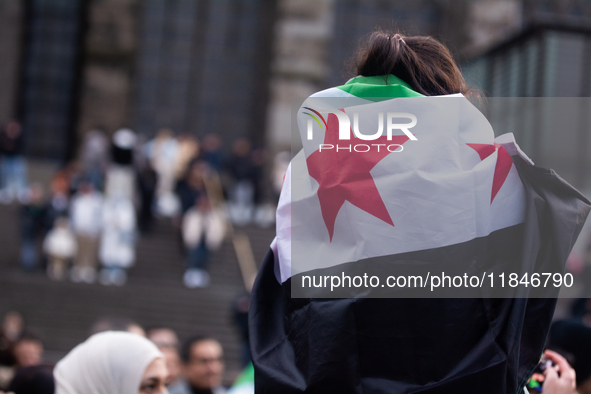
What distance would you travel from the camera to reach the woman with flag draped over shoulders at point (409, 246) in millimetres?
1587

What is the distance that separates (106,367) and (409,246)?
1685 mm

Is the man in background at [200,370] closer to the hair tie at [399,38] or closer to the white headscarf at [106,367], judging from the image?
the white headscarf at [106,367]

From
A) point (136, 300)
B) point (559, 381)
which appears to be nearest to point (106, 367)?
point (559, 381)

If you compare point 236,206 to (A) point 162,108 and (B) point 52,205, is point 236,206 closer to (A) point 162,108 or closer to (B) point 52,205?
(B) point 52,205

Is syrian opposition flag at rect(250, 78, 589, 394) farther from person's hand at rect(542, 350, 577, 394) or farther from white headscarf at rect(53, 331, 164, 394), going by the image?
white headscarf at rect(53, 331, 164, 394)

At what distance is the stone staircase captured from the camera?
1011cm

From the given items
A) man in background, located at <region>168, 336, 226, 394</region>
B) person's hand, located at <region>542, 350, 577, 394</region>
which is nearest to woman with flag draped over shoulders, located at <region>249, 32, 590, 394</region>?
person's hand, located at <region>542, 350, 577, 394</region>

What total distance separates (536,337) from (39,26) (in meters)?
19.4

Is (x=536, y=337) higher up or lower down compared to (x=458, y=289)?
lower down

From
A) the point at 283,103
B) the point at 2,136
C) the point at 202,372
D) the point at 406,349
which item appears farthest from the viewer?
the point at 283,103

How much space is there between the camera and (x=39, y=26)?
18562mm

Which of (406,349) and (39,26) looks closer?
(406,349)

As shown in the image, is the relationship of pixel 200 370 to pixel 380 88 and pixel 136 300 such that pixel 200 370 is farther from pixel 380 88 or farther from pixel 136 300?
pixel 136 300

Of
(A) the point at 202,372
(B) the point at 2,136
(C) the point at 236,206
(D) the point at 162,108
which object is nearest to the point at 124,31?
(D) the point at 162,108
